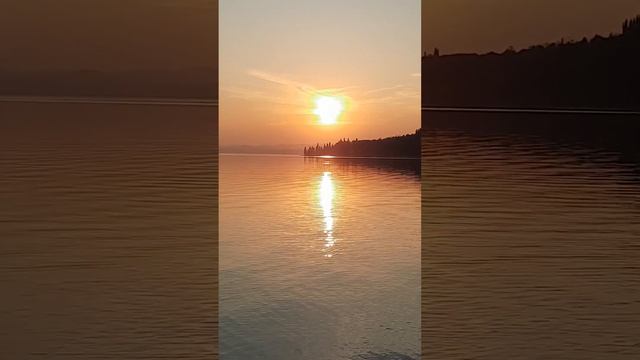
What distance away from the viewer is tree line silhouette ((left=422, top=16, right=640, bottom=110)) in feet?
7.88

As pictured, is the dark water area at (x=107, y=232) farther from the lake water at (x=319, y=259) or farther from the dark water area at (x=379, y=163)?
the dark water area at (x=379, y=163)

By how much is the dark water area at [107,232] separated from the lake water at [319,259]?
430mm

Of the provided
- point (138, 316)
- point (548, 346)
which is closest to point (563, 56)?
point (548, 346)

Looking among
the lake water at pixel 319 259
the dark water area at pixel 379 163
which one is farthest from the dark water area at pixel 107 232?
the dark water area at pixel 379 163

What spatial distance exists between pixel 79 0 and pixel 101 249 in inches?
35.4

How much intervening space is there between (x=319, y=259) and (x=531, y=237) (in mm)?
970

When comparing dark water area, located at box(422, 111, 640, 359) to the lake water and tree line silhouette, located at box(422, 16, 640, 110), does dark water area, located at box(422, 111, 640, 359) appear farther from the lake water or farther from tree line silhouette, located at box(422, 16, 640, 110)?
the lake water

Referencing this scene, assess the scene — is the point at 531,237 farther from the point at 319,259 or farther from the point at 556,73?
the point at 319,259

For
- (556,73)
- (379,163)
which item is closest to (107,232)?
(379,163)

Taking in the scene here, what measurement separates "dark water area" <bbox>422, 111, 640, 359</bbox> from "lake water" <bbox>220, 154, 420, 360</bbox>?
1.10ft

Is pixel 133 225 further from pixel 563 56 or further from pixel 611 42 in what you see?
pixel 611 42

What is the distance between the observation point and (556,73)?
95.7 inches

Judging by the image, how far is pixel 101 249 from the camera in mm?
1967

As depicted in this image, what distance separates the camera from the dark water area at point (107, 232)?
190 centimetres
